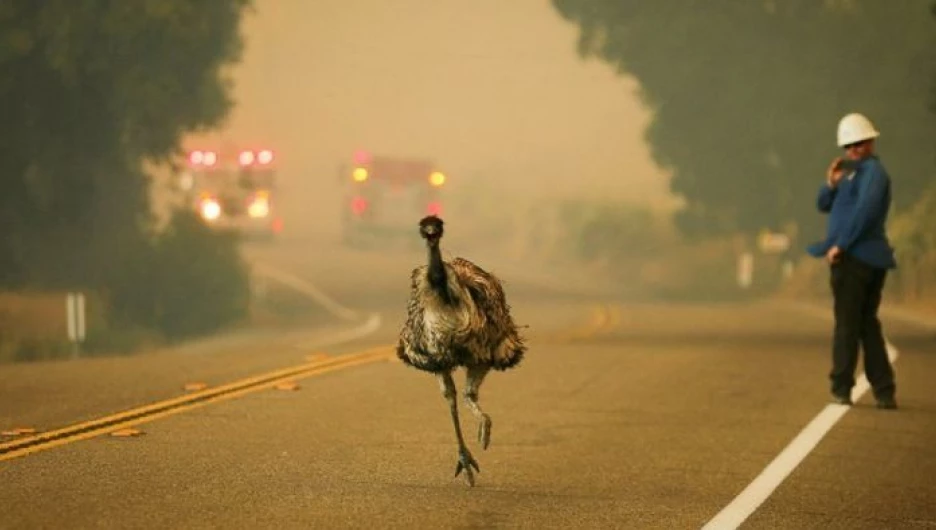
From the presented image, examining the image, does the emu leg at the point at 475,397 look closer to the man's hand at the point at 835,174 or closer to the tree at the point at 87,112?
the man's hand at the point at 835,174

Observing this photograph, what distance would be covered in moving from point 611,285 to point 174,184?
21275mm

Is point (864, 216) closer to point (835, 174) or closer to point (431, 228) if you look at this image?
point (835, 174)

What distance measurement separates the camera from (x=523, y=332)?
24.8m

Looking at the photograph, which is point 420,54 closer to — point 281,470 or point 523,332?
point 523,332

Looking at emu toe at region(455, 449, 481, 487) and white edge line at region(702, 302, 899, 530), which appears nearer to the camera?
white edge line at region(702, 302, 899, 530)

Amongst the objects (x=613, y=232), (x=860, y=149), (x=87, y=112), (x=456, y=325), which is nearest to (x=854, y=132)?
(x=860, y=149)

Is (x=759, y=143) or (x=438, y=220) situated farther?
(x=759, y=143)

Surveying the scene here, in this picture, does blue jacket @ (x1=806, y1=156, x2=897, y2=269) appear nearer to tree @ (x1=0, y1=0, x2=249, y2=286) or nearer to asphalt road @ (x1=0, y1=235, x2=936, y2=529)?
asphalt road @ (x1=0, y1=235, x2=936, y2=529)

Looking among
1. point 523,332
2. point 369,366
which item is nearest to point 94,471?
point 369,366

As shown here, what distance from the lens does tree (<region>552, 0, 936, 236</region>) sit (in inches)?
1833

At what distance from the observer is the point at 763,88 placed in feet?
167

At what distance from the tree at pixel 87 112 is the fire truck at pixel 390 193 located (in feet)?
82.6

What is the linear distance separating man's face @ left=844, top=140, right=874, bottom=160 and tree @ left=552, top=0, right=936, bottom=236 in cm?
3228

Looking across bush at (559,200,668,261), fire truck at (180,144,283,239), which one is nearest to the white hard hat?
fire truck at (180,144,283,239)
